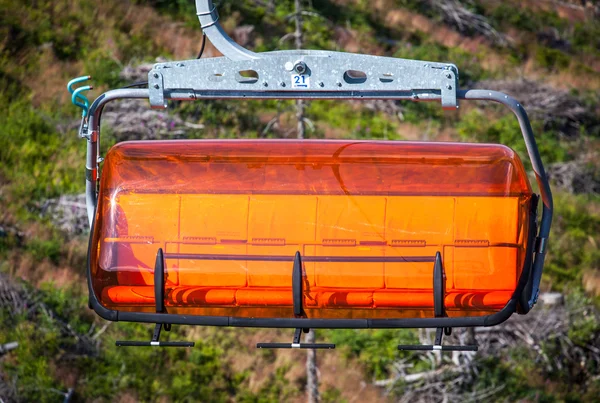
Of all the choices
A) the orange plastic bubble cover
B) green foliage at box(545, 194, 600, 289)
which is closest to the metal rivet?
the orange plastic bubble cover

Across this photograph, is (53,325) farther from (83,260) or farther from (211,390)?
(211,390)

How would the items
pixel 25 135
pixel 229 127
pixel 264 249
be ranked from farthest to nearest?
pixel 229 127, pixel 25 135, pixel 264 249

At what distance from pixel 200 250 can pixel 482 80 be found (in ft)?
48.4

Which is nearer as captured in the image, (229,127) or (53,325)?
(53,325)

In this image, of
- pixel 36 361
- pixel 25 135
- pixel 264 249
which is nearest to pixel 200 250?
pixel 264 249

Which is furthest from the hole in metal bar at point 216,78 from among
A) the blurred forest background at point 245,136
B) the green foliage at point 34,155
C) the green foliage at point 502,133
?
the green foliage at point 502,133

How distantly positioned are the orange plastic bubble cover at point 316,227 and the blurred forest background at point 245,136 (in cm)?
730

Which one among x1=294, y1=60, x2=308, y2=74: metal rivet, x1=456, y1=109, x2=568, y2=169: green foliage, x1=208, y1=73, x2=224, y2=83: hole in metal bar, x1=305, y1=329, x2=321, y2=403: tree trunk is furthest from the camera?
x1=456, y1=109, x2=568, y2=169: green foliage

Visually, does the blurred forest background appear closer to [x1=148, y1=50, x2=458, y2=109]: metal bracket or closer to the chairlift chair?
the chairlift chair

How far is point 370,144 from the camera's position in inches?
203

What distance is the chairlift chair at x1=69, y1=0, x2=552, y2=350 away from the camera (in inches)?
197

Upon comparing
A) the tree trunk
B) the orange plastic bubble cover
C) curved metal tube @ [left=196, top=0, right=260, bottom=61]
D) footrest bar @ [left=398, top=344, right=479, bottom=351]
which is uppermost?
curved metal tube @ [left=196, top=0, right=260, bottom=61]

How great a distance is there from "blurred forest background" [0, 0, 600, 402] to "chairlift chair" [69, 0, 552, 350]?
7.30m

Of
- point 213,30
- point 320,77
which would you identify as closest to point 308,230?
point 320,77
